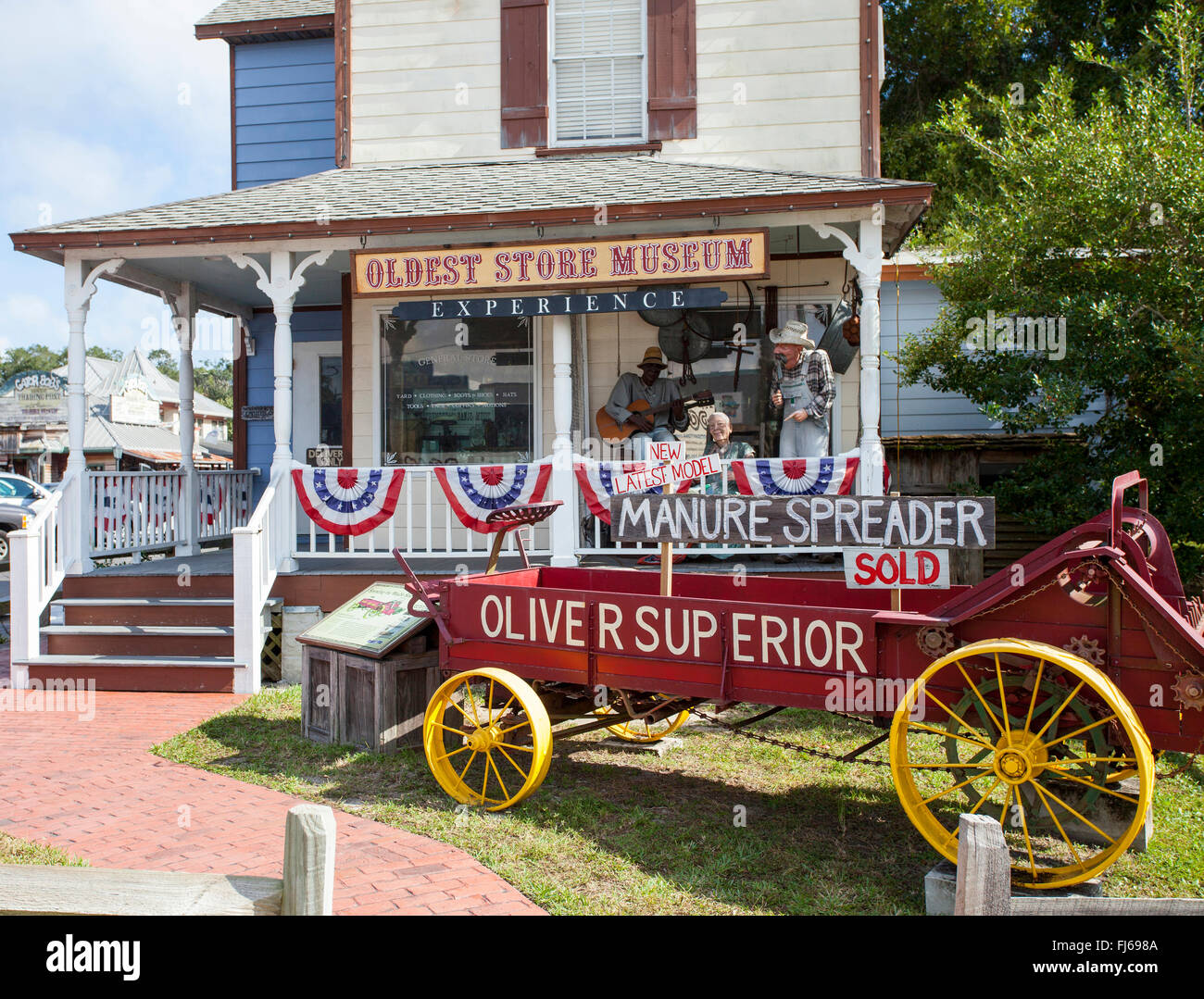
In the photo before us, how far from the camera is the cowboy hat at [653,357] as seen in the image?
394 inches

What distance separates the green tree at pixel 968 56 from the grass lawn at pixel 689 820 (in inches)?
525

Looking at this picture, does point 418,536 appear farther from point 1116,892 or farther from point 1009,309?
point 1116,892

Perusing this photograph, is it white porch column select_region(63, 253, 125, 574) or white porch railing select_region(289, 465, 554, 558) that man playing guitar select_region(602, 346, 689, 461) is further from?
white porch column select_region(63, 253, 125, 574)

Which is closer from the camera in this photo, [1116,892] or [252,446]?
[1116,892]

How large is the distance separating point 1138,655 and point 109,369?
51.4 meters

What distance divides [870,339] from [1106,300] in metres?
1.84

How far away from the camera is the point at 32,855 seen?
4.59 meters

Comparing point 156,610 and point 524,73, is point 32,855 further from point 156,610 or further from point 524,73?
point 524,73

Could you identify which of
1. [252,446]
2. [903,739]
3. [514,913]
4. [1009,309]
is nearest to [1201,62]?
[1009,309]

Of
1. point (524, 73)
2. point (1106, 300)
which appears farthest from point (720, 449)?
point (524, 73)

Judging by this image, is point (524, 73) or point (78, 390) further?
point (524, 73)

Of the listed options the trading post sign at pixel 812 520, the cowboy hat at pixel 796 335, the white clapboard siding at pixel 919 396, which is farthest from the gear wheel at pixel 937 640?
the white clapboard siding at pixel 919 396

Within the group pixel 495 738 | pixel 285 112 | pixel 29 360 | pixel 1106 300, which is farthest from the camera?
pixel 29 360

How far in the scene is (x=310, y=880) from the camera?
2.56 meters
